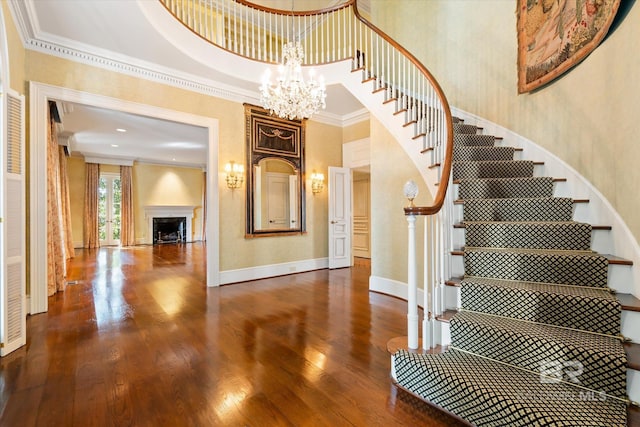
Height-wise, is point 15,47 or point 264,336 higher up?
point 15,47

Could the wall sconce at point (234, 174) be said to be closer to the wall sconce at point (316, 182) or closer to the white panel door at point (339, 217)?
the wall sconce at point (316, 182)

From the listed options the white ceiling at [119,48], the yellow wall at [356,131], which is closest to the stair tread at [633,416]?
the white ceiling at [119,48]

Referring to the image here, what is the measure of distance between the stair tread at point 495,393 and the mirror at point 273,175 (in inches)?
156

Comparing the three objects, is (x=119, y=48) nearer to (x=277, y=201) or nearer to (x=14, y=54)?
(x=14, y=54)

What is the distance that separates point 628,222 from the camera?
81.7 inches


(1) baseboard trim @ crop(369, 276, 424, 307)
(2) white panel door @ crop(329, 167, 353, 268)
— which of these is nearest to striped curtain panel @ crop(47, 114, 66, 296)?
(2) white panel door @ crop(329, 167, 353, 268)

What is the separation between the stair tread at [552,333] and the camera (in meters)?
1.55

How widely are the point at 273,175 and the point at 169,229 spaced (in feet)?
26.3

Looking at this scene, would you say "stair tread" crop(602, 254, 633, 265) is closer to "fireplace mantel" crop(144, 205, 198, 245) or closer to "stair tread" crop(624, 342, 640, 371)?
"stair tread" crop(624, 342, 640, 371)

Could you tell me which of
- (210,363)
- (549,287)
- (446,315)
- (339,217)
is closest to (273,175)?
(339,217)

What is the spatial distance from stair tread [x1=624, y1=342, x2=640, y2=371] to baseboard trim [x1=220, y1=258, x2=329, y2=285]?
468 centimetres

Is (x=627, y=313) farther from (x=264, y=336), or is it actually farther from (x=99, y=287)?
(x=99, y=287)

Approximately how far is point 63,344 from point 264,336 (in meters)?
1.82

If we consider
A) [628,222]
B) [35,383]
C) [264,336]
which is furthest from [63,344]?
[628,222]
